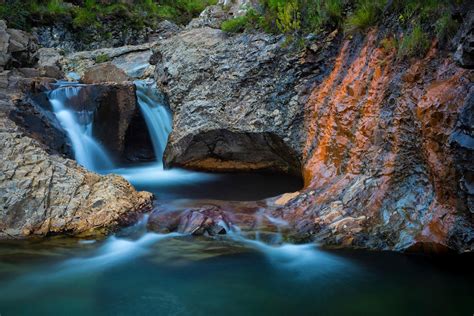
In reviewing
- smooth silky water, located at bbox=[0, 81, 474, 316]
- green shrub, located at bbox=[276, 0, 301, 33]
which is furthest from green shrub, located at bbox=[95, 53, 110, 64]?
smooth silky water, located at bbox=[0, 81, 474, 316]

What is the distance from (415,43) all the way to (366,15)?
1.27 m

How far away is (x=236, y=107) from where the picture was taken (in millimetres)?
6910

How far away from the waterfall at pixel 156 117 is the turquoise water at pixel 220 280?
138 inches

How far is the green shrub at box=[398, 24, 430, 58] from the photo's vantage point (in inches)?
180

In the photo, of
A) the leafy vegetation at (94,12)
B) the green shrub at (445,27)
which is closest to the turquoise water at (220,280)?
the green shrub at (445,27)

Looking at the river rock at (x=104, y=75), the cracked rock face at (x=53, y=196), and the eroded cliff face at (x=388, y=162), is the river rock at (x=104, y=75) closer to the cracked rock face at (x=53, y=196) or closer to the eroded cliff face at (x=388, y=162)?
the cracked rock face at (x=53, y=196)

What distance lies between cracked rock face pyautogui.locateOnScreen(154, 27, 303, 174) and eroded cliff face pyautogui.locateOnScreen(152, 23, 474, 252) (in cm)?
2

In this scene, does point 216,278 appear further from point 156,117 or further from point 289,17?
point 156,117

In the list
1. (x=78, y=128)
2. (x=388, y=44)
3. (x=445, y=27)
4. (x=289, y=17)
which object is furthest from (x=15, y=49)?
(x=445, y=27)

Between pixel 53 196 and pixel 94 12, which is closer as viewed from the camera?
pixel 53 196

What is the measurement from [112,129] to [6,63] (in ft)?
10.6

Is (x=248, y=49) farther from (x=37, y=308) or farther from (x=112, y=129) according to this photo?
(x=37, y=308)

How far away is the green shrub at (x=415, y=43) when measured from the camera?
15.0 feet

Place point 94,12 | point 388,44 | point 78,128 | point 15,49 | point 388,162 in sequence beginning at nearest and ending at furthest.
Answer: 1. point 388,162
2. point 388,44
3. point 78,128
4. point 15,49
5. point 94,12
